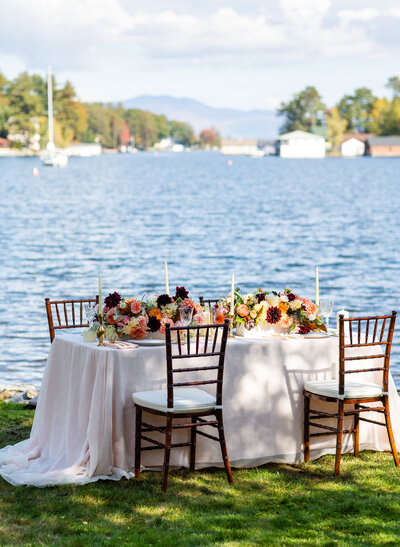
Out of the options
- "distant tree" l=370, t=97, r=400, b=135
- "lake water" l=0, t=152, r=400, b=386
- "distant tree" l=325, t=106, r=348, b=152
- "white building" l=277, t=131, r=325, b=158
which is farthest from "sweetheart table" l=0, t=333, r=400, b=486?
"distant tree" l=325, t=106, r=348, b=152

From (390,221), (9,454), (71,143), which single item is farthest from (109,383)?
(71,143)

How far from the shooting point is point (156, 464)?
233 inches

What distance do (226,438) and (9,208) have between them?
39078 mm

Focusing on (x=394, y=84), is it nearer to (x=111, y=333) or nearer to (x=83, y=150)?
(x=83, y=150)

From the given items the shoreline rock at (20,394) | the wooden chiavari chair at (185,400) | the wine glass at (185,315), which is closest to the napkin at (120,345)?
the wooden chiavari chair at (185,400)

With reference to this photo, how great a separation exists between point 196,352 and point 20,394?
11.8 feet

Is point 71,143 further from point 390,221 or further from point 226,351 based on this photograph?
point 226,351

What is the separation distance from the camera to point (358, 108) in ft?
606

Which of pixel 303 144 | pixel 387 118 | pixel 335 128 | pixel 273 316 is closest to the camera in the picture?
pixel 273 316

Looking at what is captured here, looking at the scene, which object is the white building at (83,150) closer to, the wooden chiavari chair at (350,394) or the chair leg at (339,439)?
the wooden chiavari chair at (350,394)

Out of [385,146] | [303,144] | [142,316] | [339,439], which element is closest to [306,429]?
[339,439]

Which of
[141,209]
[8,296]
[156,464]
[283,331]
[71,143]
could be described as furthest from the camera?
[71,143]

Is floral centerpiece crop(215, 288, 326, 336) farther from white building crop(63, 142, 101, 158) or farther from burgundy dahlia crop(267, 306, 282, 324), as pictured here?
white building crop(63, 142, 101, 158)

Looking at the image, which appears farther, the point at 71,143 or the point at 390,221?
the point at 71,143
